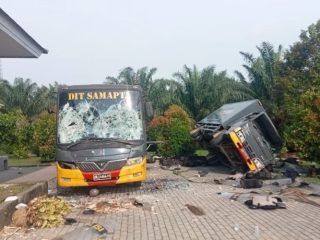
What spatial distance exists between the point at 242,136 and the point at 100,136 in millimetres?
4414

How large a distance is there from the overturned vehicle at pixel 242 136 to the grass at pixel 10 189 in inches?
250

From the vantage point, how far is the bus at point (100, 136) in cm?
1156

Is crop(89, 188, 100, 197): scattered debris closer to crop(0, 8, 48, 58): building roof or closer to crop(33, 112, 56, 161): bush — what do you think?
crop(0, 8, 48, 58): building roof

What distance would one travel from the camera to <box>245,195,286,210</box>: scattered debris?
29.9ft

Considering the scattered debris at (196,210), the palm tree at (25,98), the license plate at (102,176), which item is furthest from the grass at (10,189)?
the palm tree at (25,98)

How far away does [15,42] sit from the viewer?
1584 cm

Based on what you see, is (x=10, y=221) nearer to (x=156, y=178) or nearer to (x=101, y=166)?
(x=101, y=166)

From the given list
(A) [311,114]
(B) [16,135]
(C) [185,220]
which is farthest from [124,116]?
(B) [16,135]

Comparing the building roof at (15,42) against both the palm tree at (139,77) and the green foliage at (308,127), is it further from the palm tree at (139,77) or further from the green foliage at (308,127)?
the palm tree at (139,77)

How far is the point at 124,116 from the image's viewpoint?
12320 mm

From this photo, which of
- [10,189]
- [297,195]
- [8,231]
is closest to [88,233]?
[8,231]

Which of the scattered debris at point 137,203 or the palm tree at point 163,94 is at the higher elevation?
the palm tree at point 163,94

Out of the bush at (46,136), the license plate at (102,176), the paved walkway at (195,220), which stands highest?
the bush at (46,136)

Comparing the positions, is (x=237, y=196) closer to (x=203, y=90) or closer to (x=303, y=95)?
(x=303, y=95)
